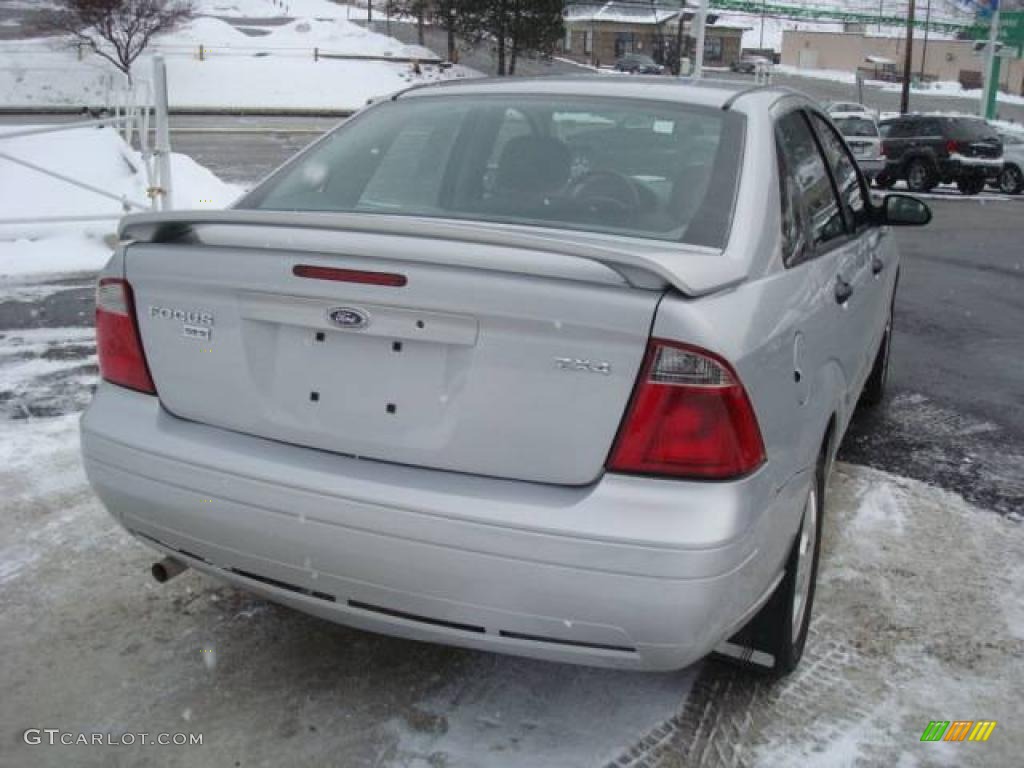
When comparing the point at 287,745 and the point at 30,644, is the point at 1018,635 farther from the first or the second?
the point at 30,644

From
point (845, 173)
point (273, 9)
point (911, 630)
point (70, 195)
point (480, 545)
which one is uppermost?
point (273, 9)

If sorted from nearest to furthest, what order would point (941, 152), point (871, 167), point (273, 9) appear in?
1. point (871, 167)
2. point (941, 152)
3. point (273, 9)

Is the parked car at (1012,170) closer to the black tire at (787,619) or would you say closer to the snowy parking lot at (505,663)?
the snowy parking lot at (505,663)

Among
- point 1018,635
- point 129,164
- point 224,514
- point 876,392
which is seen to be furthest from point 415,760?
point 129,164

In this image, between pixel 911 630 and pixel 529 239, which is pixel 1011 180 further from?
pixel 529 239

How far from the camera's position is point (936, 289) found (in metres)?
9.51

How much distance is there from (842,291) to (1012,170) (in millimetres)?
21863

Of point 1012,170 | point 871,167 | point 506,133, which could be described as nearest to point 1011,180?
point 1012,170

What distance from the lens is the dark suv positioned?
2147 centimetres

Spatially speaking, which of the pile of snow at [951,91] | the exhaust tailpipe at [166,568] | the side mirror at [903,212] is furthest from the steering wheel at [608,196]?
the pile of snow at [951,91]

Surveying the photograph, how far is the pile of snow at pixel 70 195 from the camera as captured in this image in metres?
9.11

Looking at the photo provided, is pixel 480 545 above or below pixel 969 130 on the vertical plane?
above

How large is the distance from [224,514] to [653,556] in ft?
3.39

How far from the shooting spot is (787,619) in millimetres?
2781
